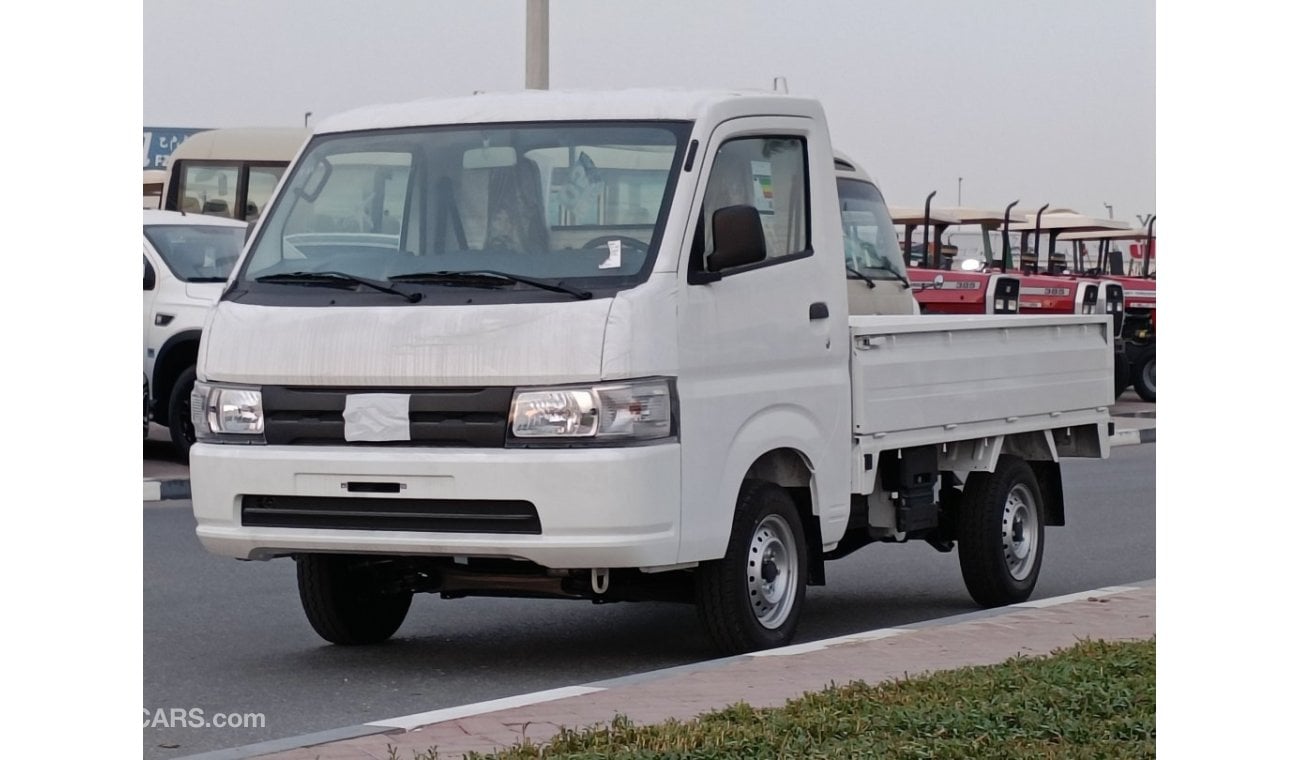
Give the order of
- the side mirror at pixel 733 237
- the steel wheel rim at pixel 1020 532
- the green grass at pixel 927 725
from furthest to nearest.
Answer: the steel wheel rim at pixel 1020 532, the side mirror at pixel 733 237, the green grass at pixel 927 725

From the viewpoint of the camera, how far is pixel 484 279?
24.0 ft

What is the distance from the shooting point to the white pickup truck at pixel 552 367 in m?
7.03

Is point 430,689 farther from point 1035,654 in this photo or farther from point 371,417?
point 1035,654

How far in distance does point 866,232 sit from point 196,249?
5568 mm

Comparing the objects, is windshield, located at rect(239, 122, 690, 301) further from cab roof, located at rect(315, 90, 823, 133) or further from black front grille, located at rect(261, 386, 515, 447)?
black front grille, located at rect(261, 386, 515, 447)

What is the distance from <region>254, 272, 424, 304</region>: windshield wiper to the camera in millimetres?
7352

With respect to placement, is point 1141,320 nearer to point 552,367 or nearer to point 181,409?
point 181,409

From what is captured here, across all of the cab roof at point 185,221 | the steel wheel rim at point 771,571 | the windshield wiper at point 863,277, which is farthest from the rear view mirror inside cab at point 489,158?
the cab roof at point 185,221

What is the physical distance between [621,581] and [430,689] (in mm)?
845

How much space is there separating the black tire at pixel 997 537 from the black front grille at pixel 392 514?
309cm

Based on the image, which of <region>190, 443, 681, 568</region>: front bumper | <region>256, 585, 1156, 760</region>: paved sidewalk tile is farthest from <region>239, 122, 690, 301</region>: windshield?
<region>256, 585, 1156, 760</region>: paved sidewalk tile

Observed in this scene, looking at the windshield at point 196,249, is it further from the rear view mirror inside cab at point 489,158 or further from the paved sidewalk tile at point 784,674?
the paved sidewalk tile at point 784,674

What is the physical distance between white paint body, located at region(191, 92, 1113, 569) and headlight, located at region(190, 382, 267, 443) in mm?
52

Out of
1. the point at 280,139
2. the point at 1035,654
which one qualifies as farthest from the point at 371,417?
the point at 280,139
